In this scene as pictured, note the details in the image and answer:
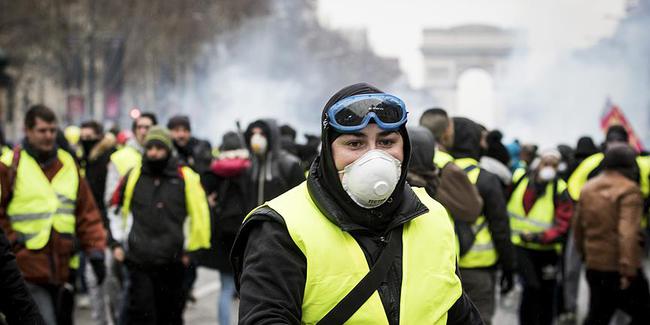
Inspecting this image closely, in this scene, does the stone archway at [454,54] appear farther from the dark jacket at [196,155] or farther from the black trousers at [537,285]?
the black trousers at [537,285]

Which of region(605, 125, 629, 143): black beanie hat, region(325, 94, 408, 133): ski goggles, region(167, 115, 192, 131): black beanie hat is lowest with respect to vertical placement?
region(605, 125, 629, 143): black beanie hat

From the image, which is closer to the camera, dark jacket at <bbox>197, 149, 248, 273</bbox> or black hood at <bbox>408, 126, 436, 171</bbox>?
black hood at <bbox>408, 126, 436, 171</bbox>

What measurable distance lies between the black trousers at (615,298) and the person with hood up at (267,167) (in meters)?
2.21

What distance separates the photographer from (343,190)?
3205 millimetres

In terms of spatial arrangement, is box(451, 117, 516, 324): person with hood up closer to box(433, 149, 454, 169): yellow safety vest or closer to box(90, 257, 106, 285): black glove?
box(433, 149, 454, 169): yellow safety vest

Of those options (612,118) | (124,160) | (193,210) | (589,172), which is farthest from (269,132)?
(612,118)

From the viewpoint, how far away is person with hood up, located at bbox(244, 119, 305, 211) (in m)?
8.15

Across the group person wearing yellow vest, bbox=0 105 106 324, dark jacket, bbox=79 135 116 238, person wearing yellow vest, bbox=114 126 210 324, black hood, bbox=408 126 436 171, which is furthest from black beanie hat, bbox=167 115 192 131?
black hood, bbox=408 126 436 171

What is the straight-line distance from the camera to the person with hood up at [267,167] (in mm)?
8148

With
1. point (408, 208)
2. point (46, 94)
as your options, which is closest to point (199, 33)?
point (46, 94)

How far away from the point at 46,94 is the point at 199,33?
40.1 ft

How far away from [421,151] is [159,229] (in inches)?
94.5

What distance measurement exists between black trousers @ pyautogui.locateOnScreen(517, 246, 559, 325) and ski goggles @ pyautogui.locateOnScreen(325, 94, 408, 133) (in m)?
5.48

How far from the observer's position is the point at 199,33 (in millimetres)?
46531
